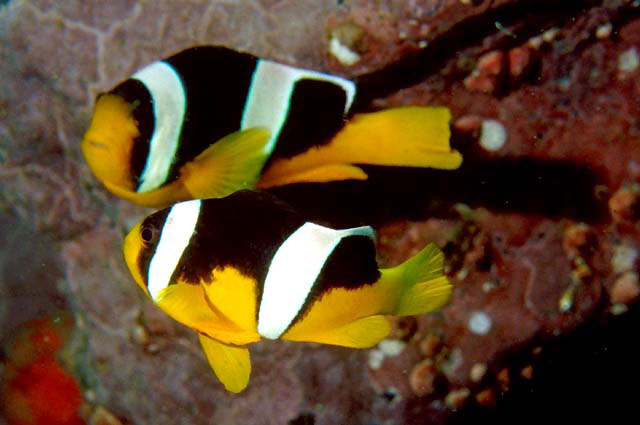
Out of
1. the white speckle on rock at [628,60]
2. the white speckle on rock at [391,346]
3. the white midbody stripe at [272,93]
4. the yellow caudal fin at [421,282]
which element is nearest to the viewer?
the yellow caudal fin at [421,282]

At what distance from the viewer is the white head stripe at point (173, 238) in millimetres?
1360

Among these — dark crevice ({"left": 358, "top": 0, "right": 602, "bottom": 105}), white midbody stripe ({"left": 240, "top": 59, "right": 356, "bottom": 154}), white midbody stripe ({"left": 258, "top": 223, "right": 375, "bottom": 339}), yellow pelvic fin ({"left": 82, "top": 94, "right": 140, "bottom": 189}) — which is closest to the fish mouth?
yellow pelvic fin ({"left": 82, "top": 94, "right": 140, "bottom": 189})

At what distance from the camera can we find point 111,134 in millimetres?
1441

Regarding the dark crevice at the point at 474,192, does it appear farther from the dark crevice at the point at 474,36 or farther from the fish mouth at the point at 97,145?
the fish mouth at the point at 97,145

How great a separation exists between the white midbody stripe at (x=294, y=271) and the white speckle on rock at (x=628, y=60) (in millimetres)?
1313

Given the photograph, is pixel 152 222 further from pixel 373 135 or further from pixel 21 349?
pixel 21 349

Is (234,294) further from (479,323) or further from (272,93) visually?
(479,323)

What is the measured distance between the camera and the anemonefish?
1.47 meters

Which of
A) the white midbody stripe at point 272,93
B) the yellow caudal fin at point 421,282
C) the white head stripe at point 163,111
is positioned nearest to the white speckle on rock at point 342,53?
the white midbody stripe at point 272,93

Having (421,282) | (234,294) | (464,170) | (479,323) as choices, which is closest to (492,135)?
(464,170)

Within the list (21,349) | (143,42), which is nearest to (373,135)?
(143,42)

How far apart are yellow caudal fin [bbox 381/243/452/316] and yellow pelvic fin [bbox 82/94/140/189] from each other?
79 centimetres

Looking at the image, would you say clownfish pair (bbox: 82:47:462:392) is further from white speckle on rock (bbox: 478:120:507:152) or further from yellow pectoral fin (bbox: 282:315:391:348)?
white speckle on rock (bbox: 478:120:507:152)

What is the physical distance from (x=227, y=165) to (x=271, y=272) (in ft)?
1.21
